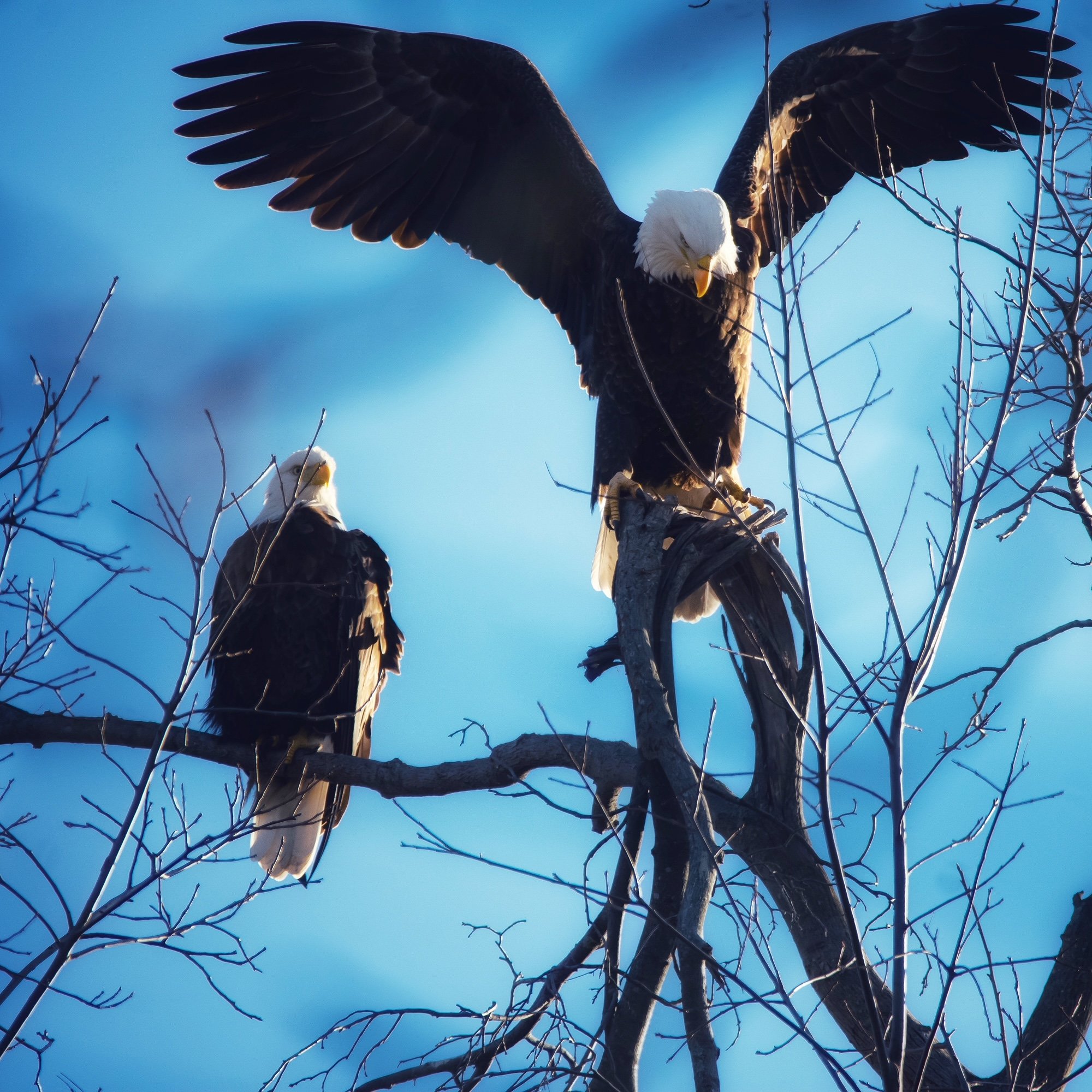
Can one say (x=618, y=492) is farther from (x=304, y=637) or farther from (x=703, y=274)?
(x=304, y=637)

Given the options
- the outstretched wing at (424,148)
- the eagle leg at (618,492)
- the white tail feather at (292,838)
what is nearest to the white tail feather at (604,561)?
the eagle leg at (618,492)

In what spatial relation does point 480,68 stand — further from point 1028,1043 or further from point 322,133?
point 1028,1043

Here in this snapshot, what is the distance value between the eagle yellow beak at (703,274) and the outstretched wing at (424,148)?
0.54 meters

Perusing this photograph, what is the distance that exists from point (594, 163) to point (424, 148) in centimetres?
68

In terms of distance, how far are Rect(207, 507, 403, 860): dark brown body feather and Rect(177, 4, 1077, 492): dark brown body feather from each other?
98 centimetres

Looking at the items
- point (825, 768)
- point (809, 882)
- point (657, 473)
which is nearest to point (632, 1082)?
point (809, 882)

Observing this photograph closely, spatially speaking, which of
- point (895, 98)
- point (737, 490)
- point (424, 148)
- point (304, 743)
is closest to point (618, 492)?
point (737, 490)

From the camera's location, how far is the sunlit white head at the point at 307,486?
4.38 metres

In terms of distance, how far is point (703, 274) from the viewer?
407cm

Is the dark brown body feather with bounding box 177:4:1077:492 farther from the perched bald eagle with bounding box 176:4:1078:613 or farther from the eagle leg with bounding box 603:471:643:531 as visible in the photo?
the eagle leg with bounding box 603:471:643:531

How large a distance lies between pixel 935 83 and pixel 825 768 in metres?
4.06

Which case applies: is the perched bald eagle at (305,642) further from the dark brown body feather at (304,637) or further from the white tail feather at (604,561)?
the white tail feather at (604,561)

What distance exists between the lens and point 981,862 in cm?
188

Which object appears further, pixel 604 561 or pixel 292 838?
pixel 604 561
